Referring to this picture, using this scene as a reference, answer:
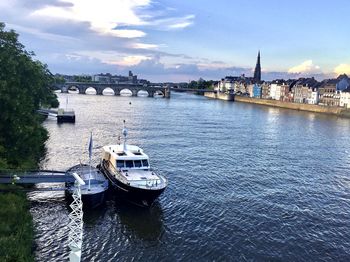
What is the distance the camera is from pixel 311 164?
200 feet

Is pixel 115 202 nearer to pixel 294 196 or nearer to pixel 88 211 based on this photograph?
pixel 88 211

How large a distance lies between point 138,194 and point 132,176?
261 cm

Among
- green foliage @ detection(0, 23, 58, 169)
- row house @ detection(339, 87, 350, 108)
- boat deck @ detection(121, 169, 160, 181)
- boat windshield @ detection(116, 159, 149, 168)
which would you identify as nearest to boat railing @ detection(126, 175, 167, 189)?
boat deck @ detection(121, 169, 160, 181)

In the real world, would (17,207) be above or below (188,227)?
above

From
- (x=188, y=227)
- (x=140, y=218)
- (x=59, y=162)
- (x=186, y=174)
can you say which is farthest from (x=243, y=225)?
(x=59, y=162)

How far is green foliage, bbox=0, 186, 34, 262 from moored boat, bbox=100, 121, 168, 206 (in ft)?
28.5

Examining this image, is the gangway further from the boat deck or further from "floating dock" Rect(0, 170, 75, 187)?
the boat deck

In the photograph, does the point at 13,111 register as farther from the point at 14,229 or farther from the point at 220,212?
the point at 220,212

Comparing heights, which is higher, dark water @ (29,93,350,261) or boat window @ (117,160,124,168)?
boat window @ (117,160,124,168)

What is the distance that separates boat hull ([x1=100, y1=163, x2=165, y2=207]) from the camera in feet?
114

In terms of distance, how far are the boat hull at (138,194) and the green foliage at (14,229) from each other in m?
8.43

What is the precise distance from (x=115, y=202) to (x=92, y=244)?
8.68 metres

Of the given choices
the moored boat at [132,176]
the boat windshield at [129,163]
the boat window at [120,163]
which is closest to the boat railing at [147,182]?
the moored boat at [132,176]

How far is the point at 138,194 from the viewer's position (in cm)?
3525
